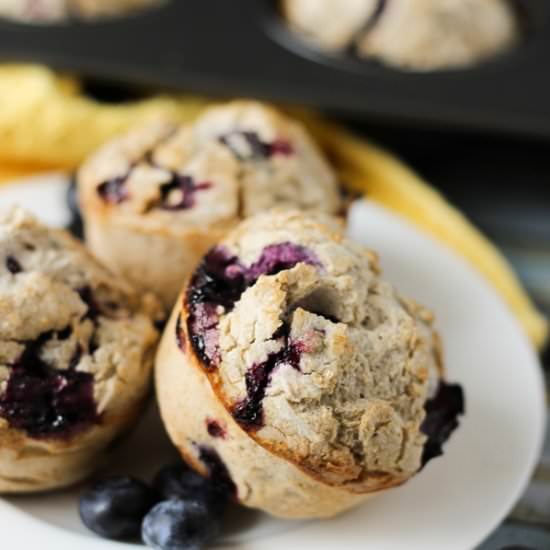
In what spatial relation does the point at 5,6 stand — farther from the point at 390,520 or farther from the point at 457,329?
the point at 390,520

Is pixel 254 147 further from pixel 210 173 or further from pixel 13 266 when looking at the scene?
pixel 13 266

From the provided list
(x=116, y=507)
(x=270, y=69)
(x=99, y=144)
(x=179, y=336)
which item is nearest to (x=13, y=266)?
(x=179, y=336)

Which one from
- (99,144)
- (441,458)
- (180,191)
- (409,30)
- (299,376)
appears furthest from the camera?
(409,30)

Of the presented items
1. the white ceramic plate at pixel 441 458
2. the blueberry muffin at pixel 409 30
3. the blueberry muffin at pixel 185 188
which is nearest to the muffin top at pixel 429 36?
the blueberry muffin at pixel 409 30

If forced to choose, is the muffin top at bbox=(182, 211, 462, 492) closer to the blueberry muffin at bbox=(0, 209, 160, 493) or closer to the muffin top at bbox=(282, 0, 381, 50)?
the blueberry muffin at bbox=(0, 209, 160, 493)

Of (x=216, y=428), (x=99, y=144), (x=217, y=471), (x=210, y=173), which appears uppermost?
(x=210, y=173)

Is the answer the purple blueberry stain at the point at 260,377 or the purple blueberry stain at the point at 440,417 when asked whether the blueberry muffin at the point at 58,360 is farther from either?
the purple blueberry stain at the point at 440,417
